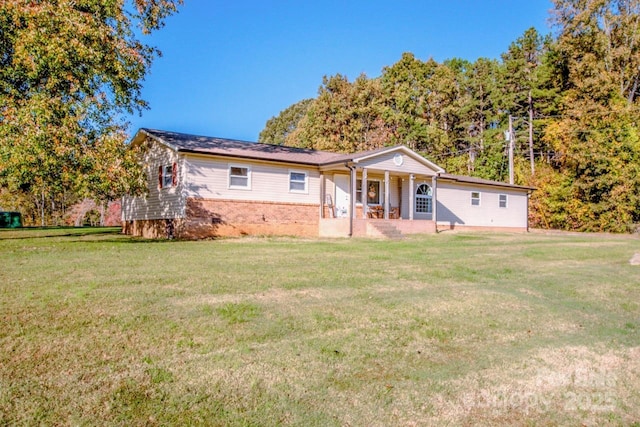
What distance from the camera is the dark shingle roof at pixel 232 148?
59.2ft

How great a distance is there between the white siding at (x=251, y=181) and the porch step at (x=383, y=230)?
117 inches

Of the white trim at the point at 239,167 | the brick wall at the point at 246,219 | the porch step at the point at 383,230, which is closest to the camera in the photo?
the brick wall at the point at 246,219

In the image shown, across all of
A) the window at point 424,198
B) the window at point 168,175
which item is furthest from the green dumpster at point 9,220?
the window at point 424,198

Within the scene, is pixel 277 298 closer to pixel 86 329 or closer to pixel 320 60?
pixel 86 329

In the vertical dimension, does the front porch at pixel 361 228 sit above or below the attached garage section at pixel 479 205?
below

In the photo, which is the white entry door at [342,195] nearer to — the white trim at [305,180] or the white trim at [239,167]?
the white trim at [305,180]

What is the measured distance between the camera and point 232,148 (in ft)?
65.3

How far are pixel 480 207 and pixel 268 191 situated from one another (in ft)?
45.5

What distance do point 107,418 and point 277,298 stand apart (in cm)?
331

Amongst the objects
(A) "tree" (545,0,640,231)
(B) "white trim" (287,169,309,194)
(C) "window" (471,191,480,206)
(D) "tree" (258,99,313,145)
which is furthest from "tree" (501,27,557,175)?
(D) "tree" (258,99,313,145)

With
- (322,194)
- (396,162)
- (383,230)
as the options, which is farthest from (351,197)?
(396,162)

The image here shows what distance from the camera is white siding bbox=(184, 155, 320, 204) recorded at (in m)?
17.6

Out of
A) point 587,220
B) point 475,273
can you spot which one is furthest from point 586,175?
point 475,273

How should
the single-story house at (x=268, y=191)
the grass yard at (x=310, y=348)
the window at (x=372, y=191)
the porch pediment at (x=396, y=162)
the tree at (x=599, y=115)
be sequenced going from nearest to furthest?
the grass yard at (x=310, y=348) → the single-story house at (x=268, y=191) → the porch pediment at (x=396, y=162) → the window at (x=372, y=191) → the tree at (x=599, y=115)
